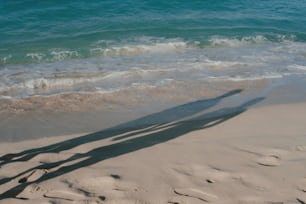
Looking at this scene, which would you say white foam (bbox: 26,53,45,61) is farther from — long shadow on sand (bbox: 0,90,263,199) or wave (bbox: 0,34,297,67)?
long shadow on sand (bbox: 0,90,263,199)

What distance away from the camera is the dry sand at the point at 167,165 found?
13.3ft

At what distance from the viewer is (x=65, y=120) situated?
20.8 ft

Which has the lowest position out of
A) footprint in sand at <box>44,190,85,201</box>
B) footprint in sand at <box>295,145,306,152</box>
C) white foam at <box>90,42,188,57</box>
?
footprint in sand at <box>44,190,85,201</box>

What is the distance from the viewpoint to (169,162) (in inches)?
188

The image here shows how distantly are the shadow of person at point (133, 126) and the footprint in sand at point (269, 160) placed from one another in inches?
69.5

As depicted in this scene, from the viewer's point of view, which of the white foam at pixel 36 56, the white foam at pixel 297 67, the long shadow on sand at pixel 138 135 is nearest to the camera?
the long shadow on sand at pixel 138 135

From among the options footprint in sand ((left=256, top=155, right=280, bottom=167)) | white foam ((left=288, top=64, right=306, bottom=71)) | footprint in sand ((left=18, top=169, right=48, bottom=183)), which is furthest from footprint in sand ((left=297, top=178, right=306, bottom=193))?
white foam ((left=288, top=64, right=306, bottom=71))

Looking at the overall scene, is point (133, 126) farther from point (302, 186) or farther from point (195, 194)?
point (302, 186)

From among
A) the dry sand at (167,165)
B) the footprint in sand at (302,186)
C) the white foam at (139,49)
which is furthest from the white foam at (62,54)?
the footprint in sand at (302,186)

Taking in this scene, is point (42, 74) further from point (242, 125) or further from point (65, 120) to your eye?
point (242, 125)

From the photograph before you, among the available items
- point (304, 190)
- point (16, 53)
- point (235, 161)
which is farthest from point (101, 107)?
point (16, 53)

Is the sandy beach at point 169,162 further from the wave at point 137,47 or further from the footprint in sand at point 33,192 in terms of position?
the wave at point 137,47

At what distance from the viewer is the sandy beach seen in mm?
4055

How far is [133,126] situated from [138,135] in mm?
415
